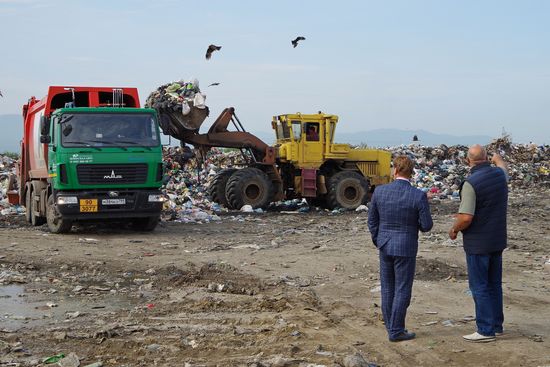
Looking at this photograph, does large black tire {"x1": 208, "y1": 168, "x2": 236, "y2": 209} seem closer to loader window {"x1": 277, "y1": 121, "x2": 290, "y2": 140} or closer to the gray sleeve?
loader window {"x1": 277, "y1": 121, "x2": 290, "y2": 140}

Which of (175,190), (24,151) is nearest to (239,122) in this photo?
(175,190)

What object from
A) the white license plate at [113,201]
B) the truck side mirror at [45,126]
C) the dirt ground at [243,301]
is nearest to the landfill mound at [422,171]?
the white license plate at [113,201]

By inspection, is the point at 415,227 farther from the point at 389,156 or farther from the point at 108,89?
the point at 389,156

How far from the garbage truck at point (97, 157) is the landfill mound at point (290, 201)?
1347 millimetres

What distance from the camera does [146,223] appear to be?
14227 mm

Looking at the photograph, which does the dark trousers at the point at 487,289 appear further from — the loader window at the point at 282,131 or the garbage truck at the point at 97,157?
the loader window at the point at 282,131

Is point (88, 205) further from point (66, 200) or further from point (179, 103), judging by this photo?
point (179, 103)

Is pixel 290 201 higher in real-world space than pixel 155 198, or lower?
lower

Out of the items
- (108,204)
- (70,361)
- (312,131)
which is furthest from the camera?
(312,131)

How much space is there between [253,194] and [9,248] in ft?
25.6

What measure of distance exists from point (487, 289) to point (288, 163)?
13552 mm

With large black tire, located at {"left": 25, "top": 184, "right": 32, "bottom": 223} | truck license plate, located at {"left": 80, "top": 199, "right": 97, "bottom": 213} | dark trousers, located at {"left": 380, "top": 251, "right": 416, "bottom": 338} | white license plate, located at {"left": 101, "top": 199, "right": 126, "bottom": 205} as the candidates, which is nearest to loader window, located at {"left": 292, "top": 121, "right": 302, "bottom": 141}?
large black tire, located at {"left": 25, "top": 184, "right": 32, "bottom": 223}

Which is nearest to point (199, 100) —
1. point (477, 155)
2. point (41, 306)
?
point (41, 306)

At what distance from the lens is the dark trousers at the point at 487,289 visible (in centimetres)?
608
